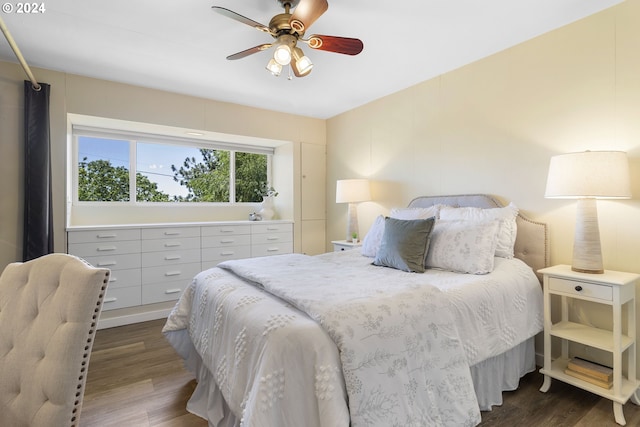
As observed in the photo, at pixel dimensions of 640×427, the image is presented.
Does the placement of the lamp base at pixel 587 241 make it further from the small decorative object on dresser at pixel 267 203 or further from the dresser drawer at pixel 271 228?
the small decorative object on dresser at pixel 267 203

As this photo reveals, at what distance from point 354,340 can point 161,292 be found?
9.64 ft

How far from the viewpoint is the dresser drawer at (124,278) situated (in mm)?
3230

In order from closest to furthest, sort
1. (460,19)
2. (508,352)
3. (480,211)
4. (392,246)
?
(508,352), (460,19), (392,246), (480,211)

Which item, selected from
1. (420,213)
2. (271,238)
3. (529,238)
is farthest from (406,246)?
(271,238)

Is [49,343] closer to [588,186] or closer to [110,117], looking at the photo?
[588,186]

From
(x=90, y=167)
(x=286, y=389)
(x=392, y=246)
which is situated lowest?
(x=286, y=389)

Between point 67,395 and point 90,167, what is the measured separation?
143 inches

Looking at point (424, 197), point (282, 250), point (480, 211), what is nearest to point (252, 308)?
point (480, 211)

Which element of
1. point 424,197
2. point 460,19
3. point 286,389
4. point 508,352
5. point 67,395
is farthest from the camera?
point 424,197

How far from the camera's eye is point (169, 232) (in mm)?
3529

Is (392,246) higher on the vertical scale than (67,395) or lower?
higher

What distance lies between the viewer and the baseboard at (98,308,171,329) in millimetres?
3182

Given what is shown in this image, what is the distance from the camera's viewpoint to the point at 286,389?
1164 millimetres

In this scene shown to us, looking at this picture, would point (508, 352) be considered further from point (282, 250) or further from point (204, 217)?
point (204, 217)
